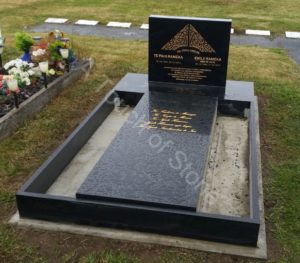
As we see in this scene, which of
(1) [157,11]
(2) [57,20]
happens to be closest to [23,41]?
(2) [57,20]

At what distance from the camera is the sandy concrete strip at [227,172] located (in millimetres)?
4398

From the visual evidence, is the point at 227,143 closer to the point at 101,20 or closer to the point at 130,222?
the point at 130,222

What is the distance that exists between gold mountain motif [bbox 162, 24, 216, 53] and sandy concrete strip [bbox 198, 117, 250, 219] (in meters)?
1.13

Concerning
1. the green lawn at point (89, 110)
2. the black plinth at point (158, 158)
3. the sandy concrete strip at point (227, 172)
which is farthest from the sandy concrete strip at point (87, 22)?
the sandy concrete strip at point (227, 172)

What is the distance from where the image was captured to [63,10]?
565 inches

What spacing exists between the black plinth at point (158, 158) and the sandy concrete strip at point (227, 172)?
32 centimetres

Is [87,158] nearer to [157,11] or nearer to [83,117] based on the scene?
[83,117]

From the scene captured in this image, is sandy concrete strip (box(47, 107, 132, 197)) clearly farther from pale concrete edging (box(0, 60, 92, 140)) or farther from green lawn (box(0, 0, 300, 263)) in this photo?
pale concrete edging (box(0, 60, 92, 140))

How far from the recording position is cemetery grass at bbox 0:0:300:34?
1284 cm

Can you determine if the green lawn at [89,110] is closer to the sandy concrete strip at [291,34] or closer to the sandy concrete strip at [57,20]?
the sandy concrete strip at [291,34]

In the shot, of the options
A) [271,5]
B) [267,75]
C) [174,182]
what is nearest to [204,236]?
[174,182]

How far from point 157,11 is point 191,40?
26.7ft

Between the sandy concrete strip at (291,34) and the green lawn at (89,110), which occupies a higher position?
the sandy concrete strip at (291,34)

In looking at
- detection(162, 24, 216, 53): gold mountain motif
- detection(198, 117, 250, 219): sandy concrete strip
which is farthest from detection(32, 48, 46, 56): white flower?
detection(198, 117, 250, 219): sandy concrete strip
